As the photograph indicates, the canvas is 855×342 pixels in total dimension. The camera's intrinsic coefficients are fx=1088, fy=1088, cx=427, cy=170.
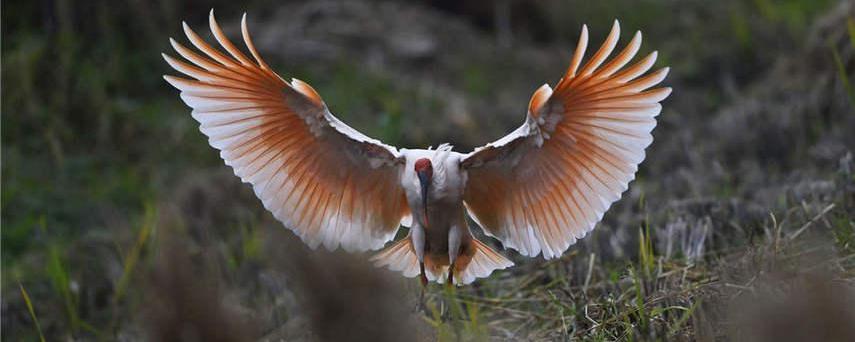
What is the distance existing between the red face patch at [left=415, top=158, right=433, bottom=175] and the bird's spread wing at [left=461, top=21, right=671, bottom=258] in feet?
0.49

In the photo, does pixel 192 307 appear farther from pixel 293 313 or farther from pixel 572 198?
pixel 293 313

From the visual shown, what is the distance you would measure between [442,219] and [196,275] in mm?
1783

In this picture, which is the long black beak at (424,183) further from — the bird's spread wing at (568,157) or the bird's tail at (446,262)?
the bird's tail at (446,262)

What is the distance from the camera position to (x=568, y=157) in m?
3.48

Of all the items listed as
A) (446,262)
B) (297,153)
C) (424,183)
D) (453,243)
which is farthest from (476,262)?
(297,153)

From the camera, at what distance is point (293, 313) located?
4219 millimetres

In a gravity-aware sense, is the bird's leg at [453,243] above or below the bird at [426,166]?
below

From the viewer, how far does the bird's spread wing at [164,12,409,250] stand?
3.56 m

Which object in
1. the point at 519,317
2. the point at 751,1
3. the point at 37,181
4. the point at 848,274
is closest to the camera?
the point at 848,274

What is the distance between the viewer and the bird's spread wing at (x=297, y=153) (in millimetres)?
3564

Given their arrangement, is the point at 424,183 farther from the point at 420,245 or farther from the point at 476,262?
the point at 476,262

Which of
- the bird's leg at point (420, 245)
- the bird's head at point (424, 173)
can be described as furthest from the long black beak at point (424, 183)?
the bird's leg at point (420, 245)

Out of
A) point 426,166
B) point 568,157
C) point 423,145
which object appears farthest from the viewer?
point 423,145

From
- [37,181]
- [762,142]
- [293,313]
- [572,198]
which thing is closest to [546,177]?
[572,198]
